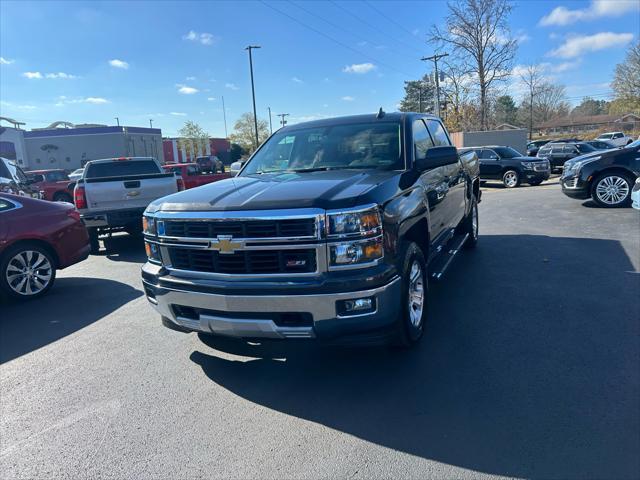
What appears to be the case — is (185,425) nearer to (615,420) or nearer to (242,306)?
(242,306)

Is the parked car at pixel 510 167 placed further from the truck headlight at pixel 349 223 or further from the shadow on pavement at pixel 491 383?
the truck headlight at pixel 349 223

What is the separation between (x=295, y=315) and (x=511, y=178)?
17.3 m

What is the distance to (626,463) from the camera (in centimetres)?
246

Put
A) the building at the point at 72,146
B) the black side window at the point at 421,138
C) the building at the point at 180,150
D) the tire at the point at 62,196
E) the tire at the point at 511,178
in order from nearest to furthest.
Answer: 1. the black side window at the point at 421,138
2. the tire at the point at 511,178
3. the tire at the point at 62,196
4. the building at the point at 72,146
5. the building at the point at 180,150

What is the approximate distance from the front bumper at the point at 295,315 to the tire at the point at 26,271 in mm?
4112

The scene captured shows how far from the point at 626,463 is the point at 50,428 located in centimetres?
354

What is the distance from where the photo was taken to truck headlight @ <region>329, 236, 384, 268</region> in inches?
118

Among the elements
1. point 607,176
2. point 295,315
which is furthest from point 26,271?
point 607,176

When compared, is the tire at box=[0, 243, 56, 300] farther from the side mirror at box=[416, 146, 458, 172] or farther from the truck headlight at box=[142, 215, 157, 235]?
the side mirror at box=[416, 146, 458, 172]

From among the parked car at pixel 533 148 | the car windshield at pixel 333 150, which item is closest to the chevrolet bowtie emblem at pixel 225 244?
the car windshield at pixel 333 150

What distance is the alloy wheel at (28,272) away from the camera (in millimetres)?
5992

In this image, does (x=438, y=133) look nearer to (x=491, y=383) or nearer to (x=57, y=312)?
(x=491, y=383)

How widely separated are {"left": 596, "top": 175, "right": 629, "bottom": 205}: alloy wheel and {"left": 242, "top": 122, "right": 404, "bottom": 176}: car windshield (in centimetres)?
855

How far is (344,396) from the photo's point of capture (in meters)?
3.30
